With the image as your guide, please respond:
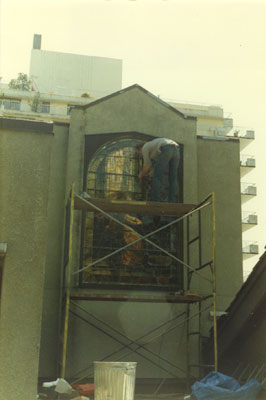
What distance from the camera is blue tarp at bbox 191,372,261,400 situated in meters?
10.6

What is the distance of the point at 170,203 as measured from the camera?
44.6 feet

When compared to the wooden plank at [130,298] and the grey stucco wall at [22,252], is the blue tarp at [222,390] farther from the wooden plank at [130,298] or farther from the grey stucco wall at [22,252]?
the grey stucco wall at [22,252]

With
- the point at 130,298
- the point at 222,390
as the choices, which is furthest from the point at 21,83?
the point at 222,390

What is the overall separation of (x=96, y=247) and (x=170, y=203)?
2.22 metres

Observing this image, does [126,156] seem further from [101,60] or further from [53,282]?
[101,60]

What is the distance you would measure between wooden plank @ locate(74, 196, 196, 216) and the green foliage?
134 feet

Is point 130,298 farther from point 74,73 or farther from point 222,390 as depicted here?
point 74,73

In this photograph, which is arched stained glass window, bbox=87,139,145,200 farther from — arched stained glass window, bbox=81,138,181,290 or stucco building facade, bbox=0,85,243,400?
stucco building facade, bbox=0,85,243,400

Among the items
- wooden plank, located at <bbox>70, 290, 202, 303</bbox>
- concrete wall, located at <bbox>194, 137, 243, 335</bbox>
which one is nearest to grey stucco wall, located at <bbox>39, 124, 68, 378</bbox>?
wooden plank, located at <bbox>70, 290, 202, 303</bbox>

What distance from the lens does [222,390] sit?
10.6 metres

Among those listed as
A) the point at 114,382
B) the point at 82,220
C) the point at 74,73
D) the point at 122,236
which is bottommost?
the point at 114,382

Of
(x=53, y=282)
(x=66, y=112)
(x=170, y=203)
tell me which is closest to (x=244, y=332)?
(x=170, y=203)

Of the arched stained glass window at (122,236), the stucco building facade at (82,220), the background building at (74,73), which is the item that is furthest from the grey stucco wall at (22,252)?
the background building at (74,73)

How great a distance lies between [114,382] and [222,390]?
2139 mm
